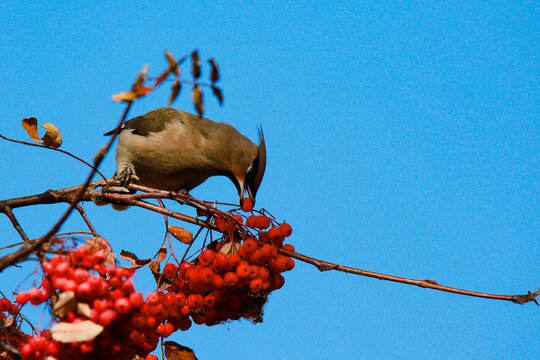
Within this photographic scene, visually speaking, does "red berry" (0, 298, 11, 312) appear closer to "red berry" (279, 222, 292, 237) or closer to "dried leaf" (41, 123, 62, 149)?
"dried leaf" (41, 123, 62, 149)

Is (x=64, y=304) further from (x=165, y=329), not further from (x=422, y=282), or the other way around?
(x=422, y=282)

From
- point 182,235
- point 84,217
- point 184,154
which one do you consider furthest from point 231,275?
point 184,154

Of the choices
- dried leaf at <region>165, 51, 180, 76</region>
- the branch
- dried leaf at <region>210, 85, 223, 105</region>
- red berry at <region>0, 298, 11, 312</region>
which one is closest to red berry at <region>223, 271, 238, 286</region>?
the branch

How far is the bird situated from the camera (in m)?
5.10

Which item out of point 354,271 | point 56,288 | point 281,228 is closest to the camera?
point 56,288

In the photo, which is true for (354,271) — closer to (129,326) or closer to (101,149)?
(129,326)

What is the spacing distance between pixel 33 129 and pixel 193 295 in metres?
1.25

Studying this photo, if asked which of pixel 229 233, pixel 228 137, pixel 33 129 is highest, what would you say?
pixel 228 137

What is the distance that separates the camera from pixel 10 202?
3.13m

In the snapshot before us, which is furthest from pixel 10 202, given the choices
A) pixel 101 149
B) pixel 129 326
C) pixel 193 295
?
pixel 101 149

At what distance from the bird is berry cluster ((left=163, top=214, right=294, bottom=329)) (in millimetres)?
1901

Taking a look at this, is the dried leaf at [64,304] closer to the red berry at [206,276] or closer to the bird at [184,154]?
the red berry at [206,276]

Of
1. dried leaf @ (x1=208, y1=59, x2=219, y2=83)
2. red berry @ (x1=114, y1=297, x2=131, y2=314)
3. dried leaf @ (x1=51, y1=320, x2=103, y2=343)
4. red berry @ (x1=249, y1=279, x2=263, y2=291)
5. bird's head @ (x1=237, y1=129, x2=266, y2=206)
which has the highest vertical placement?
bird's head @ (x1=237, y1=129, x2=266, y2=206)

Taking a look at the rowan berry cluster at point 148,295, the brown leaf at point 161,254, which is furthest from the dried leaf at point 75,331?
the brown leaf at point 161,254
